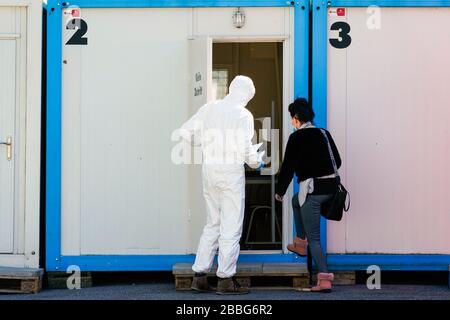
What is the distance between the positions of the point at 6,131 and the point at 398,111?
3599mm

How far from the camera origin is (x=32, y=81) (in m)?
7.45

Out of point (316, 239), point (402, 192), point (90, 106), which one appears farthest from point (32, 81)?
point (402, 192)

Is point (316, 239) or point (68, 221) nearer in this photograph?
point (316, 239)

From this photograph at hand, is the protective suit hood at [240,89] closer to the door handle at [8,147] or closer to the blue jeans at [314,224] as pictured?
the blue jeans at [314,224]

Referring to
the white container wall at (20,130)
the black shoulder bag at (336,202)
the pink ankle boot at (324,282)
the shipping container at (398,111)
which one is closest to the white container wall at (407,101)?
the shipping container at (398,111)

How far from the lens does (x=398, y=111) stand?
7477 millimetres

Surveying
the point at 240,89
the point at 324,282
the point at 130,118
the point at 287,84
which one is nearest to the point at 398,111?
the point at 287,84

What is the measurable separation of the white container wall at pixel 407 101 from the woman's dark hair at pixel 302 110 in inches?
26.2

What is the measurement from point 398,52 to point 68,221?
11.2ft

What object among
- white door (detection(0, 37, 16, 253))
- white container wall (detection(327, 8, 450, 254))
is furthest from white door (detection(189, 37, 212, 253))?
white door (detection(0, 37, 16, 253))

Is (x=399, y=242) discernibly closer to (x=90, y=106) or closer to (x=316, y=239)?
(x=316, y=239)

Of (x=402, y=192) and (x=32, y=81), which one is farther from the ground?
(x=32, y=81)

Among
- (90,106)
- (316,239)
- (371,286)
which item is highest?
(90,106)

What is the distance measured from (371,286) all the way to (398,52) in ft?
7.05
